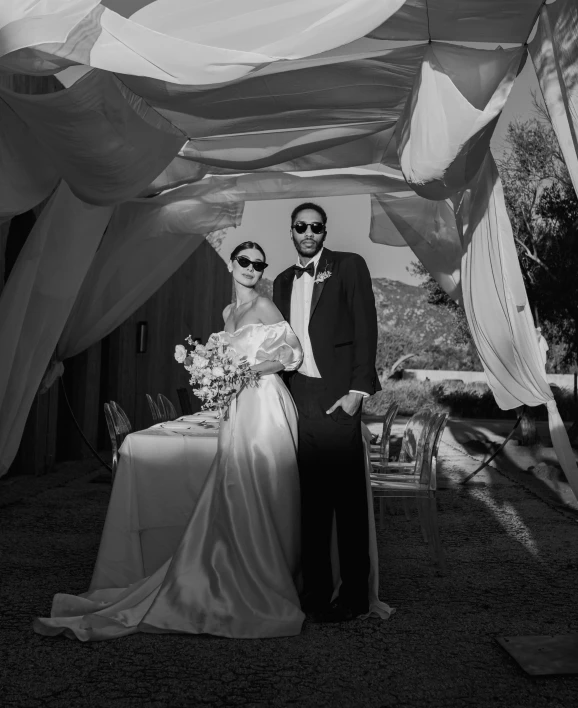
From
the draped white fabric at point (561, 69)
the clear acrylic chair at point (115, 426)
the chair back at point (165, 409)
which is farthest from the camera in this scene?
the chair back at point (165, 409)

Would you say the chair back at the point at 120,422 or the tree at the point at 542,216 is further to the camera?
the tree at the point at 542,216

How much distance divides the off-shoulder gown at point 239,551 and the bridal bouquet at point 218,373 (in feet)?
0.22

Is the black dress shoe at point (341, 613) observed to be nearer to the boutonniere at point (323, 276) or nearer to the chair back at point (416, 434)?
the boutonniere at point (323, 276)

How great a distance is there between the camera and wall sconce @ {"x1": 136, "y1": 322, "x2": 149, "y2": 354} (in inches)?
516

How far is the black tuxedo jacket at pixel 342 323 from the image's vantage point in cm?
427

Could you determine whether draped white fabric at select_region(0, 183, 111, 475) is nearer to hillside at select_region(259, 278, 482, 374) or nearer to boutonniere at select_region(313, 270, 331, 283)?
boutonniere at select_region(313, 270, 331, 283)

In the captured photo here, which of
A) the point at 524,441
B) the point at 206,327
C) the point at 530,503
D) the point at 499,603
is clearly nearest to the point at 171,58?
the point at 499,603

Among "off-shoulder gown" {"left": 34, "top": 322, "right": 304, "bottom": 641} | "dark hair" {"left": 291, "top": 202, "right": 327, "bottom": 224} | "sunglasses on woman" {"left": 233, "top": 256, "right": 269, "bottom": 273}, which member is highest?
"dark hair" {"left": 291, "top": 202, "right": 327, "bottom": 224}

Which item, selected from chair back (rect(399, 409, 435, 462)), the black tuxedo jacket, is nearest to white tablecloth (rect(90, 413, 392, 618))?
the black tuxedo jacket

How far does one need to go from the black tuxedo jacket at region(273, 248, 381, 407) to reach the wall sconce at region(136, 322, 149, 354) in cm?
898

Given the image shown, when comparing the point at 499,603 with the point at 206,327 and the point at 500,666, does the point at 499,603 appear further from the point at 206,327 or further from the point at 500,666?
the point at 206,327

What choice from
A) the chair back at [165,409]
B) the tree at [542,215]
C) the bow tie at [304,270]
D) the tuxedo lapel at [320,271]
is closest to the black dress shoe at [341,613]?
the tuxedo lapel at [320,271]

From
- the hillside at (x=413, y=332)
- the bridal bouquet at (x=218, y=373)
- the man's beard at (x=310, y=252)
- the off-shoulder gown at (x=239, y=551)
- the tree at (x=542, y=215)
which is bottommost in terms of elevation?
the off-shoulder gown at (x=239, y=551)

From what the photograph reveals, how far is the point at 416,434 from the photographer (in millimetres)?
6922
